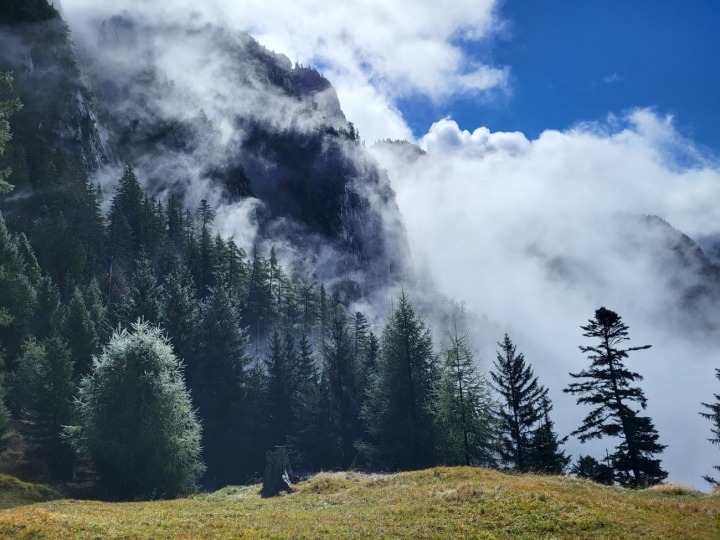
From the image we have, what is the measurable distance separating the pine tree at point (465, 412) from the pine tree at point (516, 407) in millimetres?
4163

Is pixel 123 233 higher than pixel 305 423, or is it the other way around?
pixel 123 233

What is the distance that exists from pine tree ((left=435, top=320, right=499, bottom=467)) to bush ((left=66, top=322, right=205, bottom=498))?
63.5 feet

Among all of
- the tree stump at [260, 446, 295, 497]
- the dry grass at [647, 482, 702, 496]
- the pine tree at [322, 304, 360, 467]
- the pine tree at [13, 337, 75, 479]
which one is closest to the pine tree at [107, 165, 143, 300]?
the pine tree at [13, 337, 75, 479]

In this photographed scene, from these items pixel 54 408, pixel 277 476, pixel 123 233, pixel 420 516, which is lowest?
pixel 420 516

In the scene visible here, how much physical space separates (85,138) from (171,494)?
105897mm

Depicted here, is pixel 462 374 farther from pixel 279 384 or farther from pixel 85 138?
pixel 85 138

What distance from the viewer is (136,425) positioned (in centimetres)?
3275

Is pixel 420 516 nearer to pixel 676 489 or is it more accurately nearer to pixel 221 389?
pixel 676 489

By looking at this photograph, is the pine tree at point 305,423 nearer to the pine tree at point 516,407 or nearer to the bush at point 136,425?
the bush at point 136,425

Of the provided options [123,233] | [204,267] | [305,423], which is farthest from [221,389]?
[123,233]

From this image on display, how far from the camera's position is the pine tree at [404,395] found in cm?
4303

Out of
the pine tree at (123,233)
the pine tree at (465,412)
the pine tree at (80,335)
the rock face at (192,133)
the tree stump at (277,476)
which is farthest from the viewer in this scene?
the rock face at (192,133)

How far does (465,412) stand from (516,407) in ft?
30.7

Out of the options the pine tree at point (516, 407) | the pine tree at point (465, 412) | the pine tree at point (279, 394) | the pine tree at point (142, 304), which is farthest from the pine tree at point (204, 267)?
the pine tree at point (465, 412)
